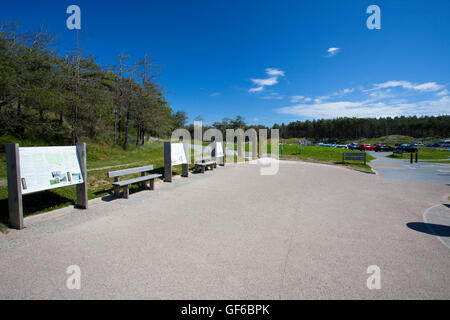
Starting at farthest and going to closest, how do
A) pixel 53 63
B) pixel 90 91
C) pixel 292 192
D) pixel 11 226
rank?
pixel 90 91 < pixel 53 63 < pixel 292 192 < pixel 11 226

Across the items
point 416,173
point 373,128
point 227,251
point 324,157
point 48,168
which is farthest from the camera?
point 373,128

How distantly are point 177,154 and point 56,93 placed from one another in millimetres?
7918

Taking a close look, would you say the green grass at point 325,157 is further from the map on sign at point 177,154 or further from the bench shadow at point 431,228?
the map on sign at point 177,154

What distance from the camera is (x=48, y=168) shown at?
4.90 metres

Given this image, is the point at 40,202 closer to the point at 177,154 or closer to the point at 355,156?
the point at 177,154

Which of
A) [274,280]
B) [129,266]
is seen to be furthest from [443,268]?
[129,266]

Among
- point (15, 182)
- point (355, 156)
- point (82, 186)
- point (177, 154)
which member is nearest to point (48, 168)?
point (15, 182)

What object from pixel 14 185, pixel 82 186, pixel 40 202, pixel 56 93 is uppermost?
pixel 56 93

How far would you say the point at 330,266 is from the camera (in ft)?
10.5

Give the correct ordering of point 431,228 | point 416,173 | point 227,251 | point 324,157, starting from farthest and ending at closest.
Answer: point 324,157 < point 416,173 < point 431,228 < point 227,251

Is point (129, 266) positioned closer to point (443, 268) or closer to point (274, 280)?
point (274, 280)

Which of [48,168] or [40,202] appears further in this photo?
[40,202]

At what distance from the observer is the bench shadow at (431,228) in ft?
14.6
